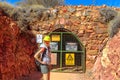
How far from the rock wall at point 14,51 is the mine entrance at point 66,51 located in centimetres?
104

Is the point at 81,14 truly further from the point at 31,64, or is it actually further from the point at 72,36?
the point at 31,64

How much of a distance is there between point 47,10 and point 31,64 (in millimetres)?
2794

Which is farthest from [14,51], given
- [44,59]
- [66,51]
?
[44,59]

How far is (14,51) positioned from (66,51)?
246cm

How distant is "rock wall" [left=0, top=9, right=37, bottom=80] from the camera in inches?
546

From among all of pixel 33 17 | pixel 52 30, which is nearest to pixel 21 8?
pixel 33 17

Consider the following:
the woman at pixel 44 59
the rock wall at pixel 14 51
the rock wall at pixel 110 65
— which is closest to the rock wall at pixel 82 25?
the rock wall at pixel 14 51

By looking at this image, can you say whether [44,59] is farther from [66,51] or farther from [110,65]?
[66,51]

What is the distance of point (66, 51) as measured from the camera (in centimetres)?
1595

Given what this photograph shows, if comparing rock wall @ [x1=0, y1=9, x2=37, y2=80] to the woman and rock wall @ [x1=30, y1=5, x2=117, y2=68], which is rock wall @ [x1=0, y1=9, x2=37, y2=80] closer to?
rock wall @ [x1=30, y1=5, x2=117, y2=68]

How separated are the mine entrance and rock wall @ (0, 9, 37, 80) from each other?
1041 millimetres

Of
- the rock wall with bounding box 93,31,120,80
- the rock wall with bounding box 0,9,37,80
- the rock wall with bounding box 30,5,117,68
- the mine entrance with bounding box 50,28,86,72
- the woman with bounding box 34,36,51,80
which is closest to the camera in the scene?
the woman with bounding box 34,36,51,80

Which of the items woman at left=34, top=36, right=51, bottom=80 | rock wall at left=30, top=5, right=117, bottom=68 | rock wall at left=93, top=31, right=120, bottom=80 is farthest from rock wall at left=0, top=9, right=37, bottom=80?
woman at left=34, top=36, right=51, bottom=80

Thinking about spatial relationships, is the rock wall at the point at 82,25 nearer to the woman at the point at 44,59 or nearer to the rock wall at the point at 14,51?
the rock wall at the point at 14,51
